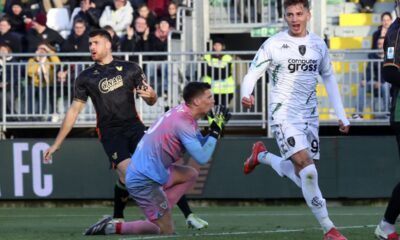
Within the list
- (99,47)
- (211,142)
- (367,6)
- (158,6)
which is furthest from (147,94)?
(367,6)

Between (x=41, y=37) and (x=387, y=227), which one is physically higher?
(x=41, y=37)

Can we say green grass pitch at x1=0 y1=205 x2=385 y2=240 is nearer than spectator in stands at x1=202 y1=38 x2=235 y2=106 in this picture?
Yes

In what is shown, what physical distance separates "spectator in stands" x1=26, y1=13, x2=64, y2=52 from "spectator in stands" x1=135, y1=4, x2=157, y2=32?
1508 millimetres

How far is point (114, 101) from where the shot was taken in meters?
12.6

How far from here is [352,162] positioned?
17969 mm

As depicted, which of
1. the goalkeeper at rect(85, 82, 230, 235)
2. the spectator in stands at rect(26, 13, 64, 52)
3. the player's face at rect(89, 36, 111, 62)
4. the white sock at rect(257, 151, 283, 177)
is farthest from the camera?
the spectator in stands at rect(26, 13, 64, 52)

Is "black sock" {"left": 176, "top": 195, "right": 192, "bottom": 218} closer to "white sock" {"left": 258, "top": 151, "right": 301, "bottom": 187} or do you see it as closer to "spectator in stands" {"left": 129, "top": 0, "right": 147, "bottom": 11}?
"white sock" {"left": 258, "top": 151, "right": 301, "bottom": 187}

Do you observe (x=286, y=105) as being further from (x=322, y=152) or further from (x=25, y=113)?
(x=25, y=113)

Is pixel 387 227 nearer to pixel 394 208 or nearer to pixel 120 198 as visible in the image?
pixel 394 208

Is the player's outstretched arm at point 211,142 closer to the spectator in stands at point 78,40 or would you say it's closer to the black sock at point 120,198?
the black sock at point 120,198

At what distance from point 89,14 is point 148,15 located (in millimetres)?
1258

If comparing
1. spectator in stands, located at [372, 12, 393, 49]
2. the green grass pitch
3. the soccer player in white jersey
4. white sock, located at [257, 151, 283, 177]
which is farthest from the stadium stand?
the soccer player in white jersey

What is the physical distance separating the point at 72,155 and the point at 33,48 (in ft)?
9.96

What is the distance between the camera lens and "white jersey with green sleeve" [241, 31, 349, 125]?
10664 mm
